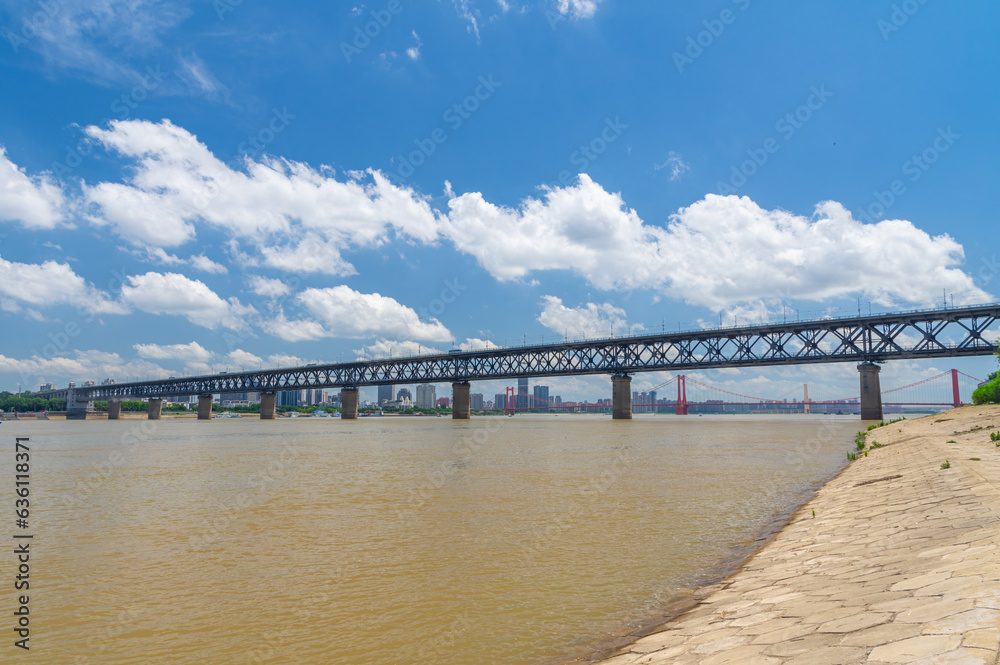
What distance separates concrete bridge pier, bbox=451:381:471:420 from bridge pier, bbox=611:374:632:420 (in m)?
42.8

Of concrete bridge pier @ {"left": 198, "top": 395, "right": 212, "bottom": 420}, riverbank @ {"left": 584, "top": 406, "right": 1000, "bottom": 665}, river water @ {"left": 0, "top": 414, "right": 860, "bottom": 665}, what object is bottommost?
concrete bridge pier @ {"left": 198, "top": 395, "right": 212, "bottom": 420}

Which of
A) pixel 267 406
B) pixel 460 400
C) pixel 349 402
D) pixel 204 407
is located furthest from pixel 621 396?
pixel 204 407

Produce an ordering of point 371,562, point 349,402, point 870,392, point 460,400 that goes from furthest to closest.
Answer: point 349,402 → point 460,400 → point 870,392 → point 371,562

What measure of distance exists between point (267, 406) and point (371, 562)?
193m

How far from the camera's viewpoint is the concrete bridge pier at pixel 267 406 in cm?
18712

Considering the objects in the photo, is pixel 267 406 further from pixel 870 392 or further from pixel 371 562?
pixel 371 562

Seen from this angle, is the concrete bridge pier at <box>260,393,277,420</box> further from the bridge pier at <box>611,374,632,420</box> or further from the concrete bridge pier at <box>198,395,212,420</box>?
the bridge pier at <box>611,374,632,420</box>

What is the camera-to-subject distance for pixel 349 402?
172250 mm

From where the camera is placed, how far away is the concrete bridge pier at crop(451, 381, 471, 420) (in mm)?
156750

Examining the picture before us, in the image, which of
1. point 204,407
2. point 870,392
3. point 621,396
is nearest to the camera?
point 870,392

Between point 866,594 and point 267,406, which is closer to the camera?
point 866,594

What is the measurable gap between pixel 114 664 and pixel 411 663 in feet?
12.7

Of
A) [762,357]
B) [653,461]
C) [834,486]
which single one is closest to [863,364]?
[762,357]

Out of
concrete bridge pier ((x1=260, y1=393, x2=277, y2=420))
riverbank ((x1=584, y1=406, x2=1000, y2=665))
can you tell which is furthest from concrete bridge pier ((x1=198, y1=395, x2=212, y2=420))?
riverbank ((x1=584, y1=406, x2=1000, y2=665))
